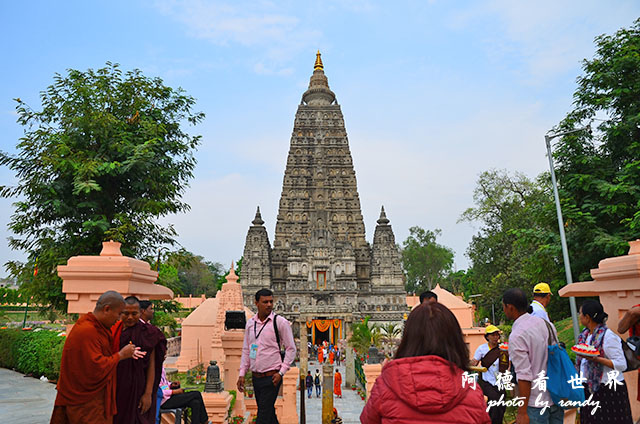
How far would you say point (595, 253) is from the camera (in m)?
14.6

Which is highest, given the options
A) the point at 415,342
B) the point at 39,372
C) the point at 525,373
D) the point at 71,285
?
the point at 71,285

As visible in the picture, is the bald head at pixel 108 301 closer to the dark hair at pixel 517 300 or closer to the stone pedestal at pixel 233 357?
the dark hair at pixel 517 300

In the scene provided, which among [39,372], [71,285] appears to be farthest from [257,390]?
[39,372]

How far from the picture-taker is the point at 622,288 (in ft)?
18.7

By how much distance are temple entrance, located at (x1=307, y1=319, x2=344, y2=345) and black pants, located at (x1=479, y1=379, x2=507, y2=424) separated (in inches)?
1156

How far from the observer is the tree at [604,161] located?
44.2 ft

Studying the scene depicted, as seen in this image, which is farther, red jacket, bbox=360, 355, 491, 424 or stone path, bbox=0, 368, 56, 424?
stone path, bbox=0, 368, 56, 424

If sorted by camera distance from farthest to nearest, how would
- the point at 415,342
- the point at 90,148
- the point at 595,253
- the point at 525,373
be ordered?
the point at 595,253
the point at 90,148
the point at 525,373
the point at 415,342

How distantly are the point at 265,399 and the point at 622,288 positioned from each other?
16.1 ft

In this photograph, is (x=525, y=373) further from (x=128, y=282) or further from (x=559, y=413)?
(x=128, y=282)

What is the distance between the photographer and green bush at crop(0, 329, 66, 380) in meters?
12.7

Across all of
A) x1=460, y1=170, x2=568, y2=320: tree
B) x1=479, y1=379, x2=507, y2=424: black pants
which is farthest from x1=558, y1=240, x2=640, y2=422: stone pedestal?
x1=460, y1=170, x2=568, y2=320: tree

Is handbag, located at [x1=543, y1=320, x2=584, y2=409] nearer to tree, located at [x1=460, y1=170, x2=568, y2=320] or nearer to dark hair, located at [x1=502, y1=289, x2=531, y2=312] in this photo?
dark hair, located at [x1=502, y1=289, x2=531, y2=312]

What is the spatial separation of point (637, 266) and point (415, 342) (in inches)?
187
